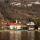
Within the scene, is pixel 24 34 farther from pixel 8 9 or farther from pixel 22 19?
pixel 8 9

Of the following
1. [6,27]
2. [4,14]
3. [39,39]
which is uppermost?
[4,14]

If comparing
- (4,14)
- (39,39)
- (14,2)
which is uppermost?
(14,2)

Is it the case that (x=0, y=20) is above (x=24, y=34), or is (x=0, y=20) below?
above

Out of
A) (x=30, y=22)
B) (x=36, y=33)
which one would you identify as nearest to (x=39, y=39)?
(x=36, y=33)

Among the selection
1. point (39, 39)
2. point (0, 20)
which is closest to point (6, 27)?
point (0, 20)

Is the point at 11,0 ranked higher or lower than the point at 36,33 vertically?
higher

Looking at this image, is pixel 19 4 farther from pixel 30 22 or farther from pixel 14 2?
pixel 30 22
